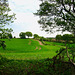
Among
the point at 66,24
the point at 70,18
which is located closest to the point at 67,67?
the point at 66,24

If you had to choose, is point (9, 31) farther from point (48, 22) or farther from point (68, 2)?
point (68, 2)

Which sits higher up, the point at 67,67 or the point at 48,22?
the point at 48,22

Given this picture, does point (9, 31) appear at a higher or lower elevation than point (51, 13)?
lower

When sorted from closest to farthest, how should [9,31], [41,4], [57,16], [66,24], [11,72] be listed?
[11,72] → [66,24] → [9,31] → [57,16] → [41,4]

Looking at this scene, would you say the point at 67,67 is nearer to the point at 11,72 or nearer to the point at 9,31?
the point at 11,72

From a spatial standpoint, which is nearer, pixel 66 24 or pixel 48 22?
pixel 66 24

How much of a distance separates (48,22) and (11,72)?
6601 mm

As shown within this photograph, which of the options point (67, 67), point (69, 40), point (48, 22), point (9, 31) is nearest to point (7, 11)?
point (9, 31)

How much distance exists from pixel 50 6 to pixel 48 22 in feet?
6.30

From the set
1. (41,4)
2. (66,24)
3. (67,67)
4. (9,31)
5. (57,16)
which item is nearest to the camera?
(67,67)

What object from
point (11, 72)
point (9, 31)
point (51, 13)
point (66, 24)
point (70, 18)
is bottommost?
point (11, 72)

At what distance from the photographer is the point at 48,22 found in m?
10.4

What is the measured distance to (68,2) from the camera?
32.7 feet

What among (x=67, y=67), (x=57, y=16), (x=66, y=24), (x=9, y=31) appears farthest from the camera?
(x=57, y=16)
